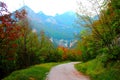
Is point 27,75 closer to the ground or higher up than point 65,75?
higher up

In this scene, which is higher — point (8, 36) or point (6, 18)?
point (6, 18)

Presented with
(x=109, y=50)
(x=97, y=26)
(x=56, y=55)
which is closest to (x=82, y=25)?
(x=97, y=26)

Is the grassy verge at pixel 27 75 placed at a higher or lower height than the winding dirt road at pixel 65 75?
higher

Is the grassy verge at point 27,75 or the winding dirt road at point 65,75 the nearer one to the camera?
the grassy verge at point 27,75

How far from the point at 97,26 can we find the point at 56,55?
6998 centimetres

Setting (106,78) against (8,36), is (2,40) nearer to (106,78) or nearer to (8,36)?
(8,36)

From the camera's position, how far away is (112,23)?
22500 millimetres

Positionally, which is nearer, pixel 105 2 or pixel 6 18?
pixel 6 18

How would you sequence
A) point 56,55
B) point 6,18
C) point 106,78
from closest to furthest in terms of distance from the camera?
point 6,18 < point 106,78 < point 56,55

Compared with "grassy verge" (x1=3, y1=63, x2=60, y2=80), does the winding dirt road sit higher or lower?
lower

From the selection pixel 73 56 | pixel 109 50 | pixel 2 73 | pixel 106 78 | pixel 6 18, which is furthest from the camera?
pixel 73 56

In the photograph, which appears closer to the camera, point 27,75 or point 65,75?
point 27,75

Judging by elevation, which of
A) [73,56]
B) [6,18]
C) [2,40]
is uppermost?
[6,18]

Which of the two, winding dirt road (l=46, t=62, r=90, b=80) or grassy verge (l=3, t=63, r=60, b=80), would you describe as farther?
winding dirt road (l=46, t=62, r=90, b=80)
